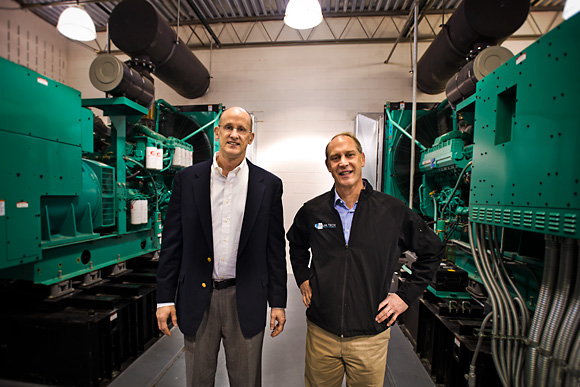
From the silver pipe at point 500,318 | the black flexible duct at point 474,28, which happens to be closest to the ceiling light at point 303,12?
the black flexible duct at point 474,28

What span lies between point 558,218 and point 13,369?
3777 millimetres

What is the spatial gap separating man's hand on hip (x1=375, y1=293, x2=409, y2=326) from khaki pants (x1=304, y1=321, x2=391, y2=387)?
98mm

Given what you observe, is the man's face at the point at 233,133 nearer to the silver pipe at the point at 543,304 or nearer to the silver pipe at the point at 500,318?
the silver pipe at the point at 543,304

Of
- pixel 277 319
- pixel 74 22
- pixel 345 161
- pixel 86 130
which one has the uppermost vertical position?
pixel 74 22

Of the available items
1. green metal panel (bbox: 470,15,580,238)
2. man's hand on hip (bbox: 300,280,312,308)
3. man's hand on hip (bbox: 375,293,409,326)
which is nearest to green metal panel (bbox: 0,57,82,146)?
man's hand on hip (bbox: 300,280,312,308)

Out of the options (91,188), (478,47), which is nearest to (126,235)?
(91,188)

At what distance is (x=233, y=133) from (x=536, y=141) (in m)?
1.54

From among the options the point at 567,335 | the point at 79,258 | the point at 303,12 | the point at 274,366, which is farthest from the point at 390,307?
the point at 303,12

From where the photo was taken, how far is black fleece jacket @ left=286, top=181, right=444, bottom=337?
130 cm

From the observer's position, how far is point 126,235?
3.04 m

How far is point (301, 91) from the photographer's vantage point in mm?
5152

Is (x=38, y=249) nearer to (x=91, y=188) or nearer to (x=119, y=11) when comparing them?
(x=91, y=188)

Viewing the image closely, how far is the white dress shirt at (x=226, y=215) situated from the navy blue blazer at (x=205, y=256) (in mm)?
48

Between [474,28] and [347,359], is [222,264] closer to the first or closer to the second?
[347,359]
